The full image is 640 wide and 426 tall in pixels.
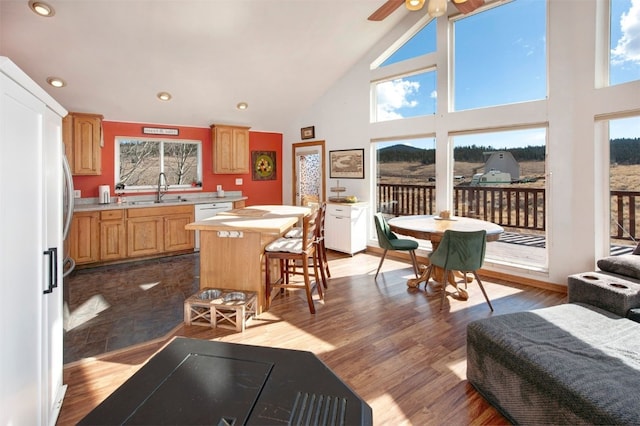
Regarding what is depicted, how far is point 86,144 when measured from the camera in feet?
16.3

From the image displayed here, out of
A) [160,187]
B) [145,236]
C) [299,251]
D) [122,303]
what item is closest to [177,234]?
[145,236]

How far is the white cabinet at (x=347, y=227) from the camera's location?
5.37 meters

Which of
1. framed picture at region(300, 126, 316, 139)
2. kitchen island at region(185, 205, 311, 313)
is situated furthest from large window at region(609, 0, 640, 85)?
framed picture at region(300, 126, 316, 139)

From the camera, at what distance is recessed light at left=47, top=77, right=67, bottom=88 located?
4.31 m

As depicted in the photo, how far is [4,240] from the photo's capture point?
3.63 feet

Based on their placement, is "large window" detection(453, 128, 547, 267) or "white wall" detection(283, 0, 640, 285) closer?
"white wall" detection(283, 0, 640, 285)

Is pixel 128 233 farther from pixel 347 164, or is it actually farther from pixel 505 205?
pixel 505 205

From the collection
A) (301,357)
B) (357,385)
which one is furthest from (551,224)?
(301,357)

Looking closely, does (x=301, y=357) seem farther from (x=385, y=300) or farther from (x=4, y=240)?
(x=385, y=300)

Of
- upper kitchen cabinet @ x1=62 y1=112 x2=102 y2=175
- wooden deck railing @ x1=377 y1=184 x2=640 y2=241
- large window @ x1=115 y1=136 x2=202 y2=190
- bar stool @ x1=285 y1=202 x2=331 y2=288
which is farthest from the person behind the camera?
large window @ x1=115 y1=136 x2=202 y2=190

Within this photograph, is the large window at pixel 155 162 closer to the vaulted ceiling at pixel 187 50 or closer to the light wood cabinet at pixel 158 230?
the vaulted ceiling at pixel 187 50

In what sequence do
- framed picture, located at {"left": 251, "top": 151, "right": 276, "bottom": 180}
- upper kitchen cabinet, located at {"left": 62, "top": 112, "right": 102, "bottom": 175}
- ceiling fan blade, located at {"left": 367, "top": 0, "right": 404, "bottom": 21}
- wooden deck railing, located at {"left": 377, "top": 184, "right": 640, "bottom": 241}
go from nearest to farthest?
ceiling fan blade, located at {"left": 367, "top": 0, "right": 404, "bottom": 21} → wooden deck railing, located at {"left": 377, "top": 184, "right": 640, "bottom": 241} → upper kitchen cabinet, located at {"left": 62, "top": 112, "right": 102, "bottom": 175} → framed picture, located at {"left": 251, "top": 151, "right": 276, "bottom": 180}

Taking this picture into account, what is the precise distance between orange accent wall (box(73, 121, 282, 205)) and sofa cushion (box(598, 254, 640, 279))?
5537mm

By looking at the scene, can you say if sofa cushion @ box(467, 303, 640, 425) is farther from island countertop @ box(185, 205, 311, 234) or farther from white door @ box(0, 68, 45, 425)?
white door @ box(0, 68, 45, 425)
